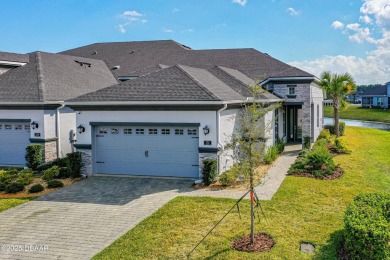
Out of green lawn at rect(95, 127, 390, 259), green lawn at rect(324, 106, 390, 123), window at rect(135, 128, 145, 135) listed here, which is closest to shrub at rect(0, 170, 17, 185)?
window at rect(135, 128, 145, 135)

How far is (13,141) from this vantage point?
1856cm

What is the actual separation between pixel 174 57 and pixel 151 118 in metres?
16.7

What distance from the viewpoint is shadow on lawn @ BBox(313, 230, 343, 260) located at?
799 cm

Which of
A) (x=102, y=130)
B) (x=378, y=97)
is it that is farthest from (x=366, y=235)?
(x=378, y=97)

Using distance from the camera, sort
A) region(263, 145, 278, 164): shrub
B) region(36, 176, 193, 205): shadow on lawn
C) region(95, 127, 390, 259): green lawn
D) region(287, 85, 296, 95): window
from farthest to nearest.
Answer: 1. region(287, 85, 296, 95): window
2. region(263, 145, 278, 164): shrub
3. region(36, 176, 193, 205): shadow on lawn
4. region(95, 127, 390, 259): green lawn

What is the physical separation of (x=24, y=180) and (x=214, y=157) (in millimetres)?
7577

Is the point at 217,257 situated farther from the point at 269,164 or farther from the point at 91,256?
the point at 269,164

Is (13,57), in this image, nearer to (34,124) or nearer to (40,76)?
(40,76)

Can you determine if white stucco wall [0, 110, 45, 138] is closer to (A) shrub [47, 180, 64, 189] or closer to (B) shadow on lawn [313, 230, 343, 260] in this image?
(A) shrub [47, 180, 64, 189]

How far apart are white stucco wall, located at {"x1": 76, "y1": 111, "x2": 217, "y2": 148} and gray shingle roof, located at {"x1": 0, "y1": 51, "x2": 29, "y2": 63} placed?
31.5ft

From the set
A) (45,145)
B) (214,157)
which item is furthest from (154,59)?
(214,157)

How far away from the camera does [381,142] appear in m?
26.5

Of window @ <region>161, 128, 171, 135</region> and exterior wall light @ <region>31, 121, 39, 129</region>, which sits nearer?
window @ <region>161, 128, 171, 135</region>

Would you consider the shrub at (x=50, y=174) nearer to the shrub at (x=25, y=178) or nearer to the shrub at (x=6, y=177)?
the shrub at (x=25, y=178)
